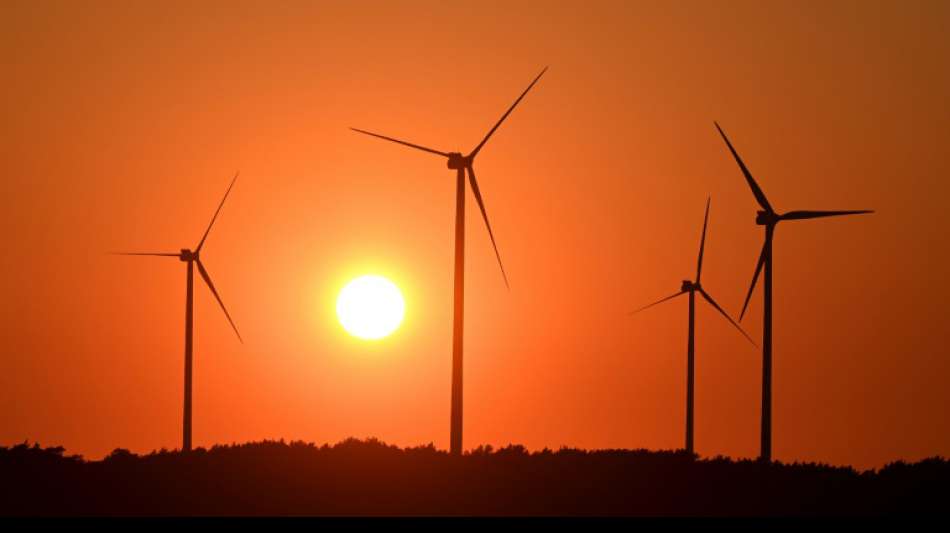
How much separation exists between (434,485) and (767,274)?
18274mm

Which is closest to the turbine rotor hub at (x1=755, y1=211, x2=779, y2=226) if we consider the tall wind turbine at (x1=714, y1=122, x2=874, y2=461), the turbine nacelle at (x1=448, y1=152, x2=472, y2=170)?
the tall wind turbine at (x1=714, y1=122, x2=874, y2=461)

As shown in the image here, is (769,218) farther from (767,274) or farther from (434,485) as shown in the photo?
(434,485)

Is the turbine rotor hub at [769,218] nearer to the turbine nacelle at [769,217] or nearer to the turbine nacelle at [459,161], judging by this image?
the turbine nacelle at [769,217]

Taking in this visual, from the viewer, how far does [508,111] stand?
82.2m

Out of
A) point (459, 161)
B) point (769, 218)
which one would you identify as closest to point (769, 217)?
point (769, 218)

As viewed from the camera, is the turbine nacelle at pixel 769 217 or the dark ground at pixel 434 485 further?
the turbine nacelle at pixel 769 217

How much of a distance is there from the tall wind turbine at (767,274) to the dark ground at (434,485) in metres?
1.99

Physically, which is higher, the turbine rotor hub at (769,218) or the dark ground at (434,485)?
the turbine rotor hub at (769,218)

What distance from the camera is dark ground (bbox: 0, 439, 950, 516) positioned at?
75.2 m

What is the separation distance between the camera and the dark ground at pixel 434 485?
75250mm

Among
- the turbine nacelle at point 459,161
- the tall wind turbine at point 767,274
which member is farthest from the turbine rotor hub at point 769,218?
the turbine nacelle at point 459,161

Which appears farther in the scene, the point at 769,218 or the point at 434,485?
the point at 769,218

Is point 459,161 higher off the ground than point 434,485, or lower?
higher

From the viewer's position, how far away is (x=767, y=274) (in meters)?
83.0
